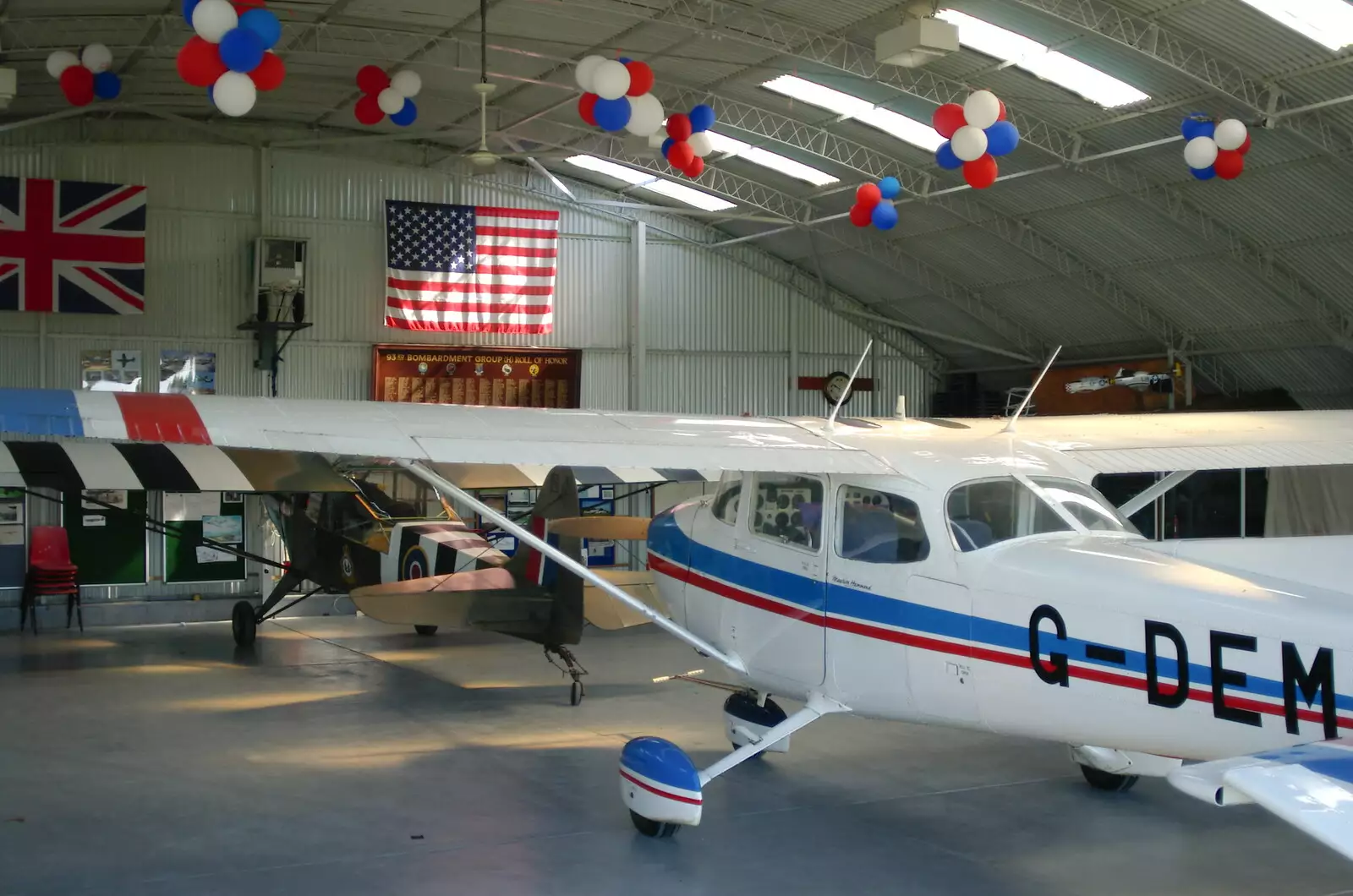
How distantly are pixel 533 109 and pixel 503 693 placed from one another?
8.75 m

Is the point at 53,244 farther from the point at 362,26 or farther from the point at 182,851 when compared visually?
A: the point at 182,851

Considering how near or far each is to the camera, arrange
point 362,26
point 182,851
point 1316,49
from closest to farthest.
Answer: point 182,851
point 1316,49
point 362,26

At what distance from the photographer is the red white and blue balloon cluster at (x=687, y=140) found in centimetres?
1194

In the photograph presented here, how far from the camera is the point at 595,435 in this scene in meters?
6.09

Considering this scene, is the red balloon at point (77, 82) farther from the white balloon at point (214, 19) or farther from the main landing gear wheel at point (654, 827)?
the main landing gear wheel at point (654, 827)

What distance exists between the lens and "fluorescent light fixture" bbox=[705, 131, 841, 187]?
16.4 m

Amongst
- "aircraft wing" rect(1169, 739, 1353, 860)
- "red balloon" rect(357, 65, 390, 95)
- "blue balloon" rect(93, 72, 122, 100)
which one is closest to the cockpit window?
"aircraft wing" rect(1169, 739, 1353, 860)

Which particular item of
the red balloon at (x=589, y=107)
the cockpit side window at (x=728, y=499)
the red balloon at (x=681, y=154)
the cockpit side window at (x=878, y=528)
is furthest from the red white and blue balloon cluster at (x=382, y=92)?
the cockpit side window at (x=878, y=528)

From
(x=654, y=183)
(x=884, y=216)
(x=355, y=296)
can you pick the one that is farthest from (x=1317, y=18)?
(x=355, y=296)

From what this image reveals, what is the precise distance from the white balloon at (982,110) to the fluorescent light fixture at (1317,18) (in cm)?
223

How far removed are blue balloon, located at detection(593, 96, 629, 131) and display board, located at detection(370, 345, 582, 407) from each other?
280 inches

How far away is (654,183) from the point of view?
18344 millimetres

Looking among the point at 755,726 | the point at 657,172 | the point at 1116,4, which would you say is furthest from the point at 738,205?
the point at 755,726

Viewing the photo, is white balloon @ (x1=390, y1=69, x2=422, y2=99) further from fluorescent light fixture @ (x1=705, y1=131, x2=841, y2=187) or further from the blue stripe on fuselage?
the blue stripe on fuselage
